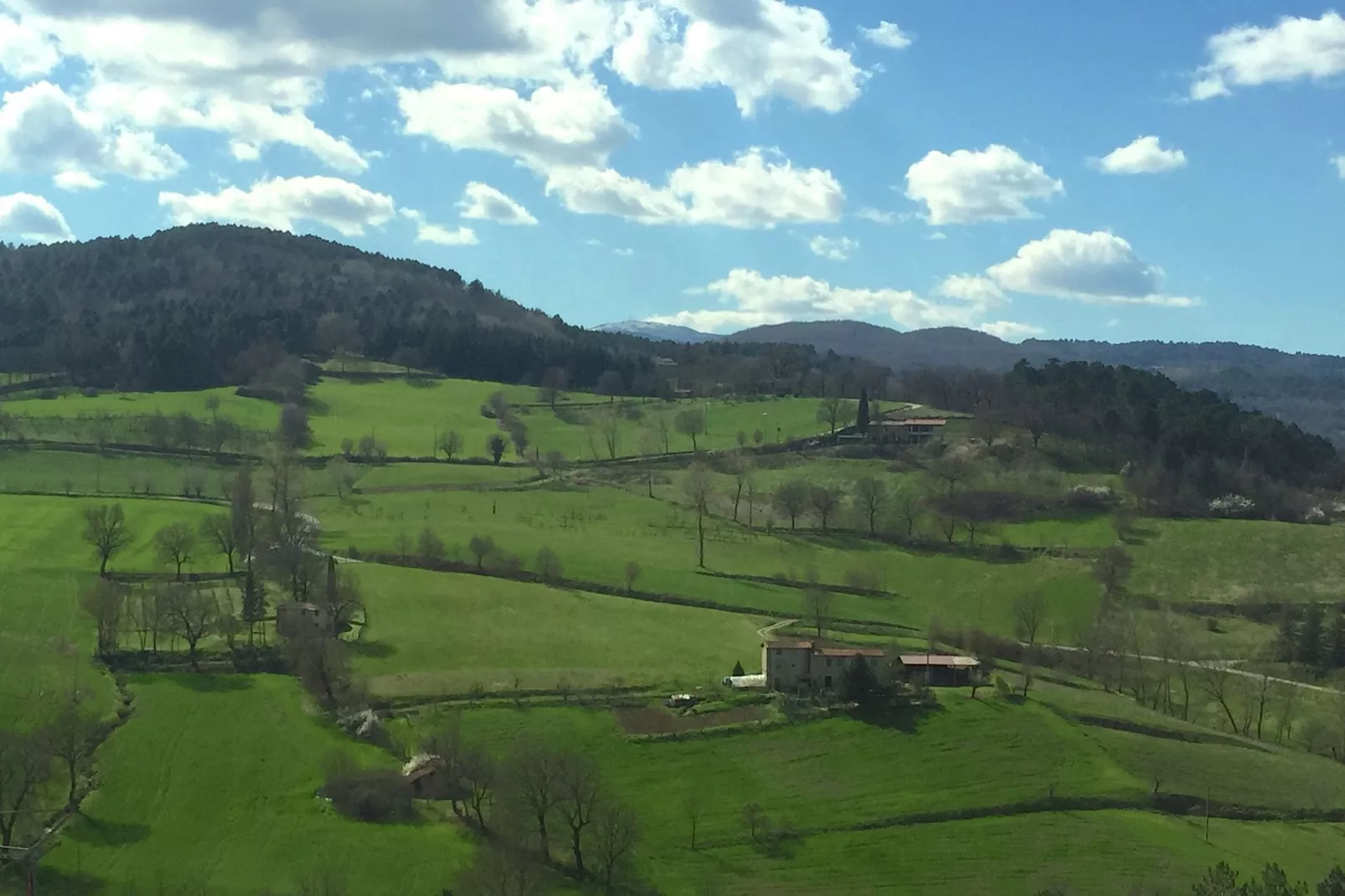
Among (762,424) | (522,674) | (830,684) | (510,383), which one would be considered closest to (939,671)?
(830,684)

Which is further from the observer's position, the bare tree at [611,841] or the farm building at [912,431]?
the farm building at [912,431]

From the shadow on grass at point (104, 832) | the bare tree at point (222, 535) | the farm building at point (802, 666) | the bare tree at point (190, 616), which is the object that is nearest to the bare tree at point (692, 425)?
the bare tree at point (222, 535)

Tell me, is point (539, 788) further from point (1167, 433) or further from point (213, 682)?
point (1167, 433)

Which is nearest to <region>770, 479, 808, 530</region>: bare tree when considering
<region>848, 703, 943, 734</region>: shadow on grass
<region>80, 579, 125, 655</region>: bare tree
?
<region>848, 703, 943, 734</region>: shadow on grass

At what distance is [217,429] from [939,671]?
82.4 metres

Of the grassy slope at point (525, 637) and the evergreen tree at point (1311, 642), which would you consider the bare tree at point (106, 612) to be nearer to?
the grassy slope at point (525, 637)

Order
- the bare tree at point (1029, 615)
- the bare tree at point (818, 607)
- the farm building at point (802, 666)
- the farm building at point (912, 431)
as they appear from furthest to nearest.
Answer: the farm building at point (912, 431), the bare tree at point (1029, 615), the bare tree at point (818, 607), the farm building at point (802, 666)

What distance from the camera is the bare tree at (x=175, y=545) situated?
74250mm

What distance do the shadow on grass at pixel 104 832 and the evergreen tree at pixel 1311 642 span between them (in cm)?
6882

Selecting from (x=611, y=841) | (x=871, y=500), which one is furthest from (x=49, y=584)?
(x=871, y=500)

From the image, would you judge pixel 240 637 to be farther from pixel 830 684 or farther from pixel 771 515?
pixel 771 515

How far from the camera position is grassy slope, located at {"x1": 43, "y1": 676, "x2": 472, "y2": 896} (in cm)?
3975

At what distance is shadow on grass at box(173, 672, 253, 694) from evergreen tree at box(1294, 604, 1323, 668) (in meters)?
64.6

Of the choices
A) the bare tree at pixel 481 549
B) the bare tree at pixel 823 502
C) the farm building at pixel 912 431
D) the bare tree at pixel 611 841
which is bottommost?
the bare tree at pixel 611 841
